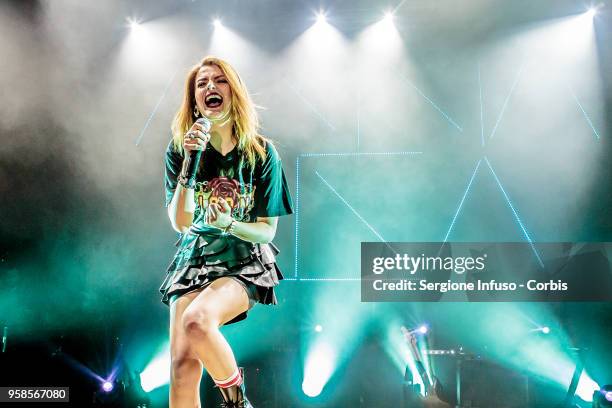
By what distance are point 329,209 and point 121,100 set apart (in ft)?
7.42

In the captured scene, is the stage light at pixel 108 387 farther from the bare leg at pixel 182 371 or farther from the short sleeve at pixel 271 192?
the short sleeve at pixel 271 192

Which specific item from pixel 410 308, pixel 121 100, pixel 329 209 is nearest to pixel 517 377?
pixel 410 308

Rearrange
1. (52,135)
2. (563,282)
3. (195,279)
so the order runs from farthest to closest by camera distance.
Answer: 1. (52,135)
2. (563,282)
3. (195,279)

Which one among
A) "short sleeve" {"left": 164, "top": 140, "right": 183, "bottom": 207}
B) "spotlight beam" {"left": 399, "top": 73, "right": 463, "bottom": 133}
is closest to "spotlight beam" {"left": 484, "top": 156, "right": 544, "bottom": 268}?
"spotlight beam" {"left": 399, "top": 73, "right": 463, "bottom": 133}

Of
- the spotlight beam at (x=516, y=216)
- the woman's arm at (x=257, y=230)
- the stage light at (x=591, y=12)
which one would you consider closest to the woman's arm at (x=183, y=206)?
the woman's arm at (x=257, y=230)

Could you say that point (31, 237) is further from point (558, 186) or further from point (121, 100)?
point (558, 186)

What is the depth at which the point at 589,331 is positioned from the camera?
5.30 m

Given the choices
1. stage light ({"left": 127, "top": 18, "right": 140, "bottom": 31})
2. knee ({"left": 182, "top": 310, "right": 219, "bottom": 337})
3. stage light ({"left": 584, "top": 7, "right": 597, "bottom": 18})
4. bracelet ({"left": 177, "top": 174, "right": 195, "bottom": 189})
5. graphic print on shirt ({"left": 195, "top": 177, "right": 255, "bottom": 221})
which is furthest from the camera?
stage light ({"left": 127, "top": 18, "right": 140, "bottom": 31})

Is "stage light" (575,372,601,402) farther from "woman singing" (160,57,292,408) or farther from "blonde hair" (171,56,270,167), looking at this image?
"blonde hair" (171,56,270,167)

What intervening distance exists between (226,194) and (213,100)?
508mm

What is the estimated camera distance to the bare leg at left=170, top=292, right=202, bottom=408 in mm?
2637

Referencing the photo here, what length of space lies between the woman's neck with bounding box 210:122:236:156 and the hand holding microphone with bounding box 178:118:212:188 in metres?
0.38

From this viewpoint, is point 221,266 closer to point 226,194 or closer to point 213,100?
point 226,194

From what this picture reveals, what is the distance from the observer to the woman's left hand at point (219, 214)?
107 inches
